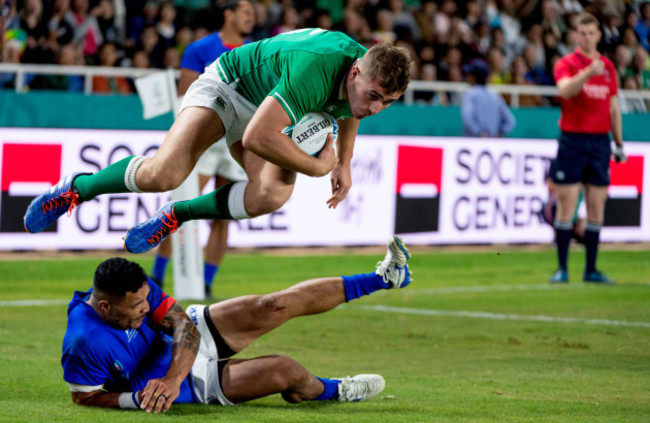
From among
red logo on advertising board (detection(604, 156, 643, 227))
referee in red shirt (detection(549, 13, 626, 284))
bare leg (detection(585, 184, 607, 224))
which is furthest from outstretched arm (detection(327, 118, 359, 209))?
red logo on advertising board (detection(604, 156, 643, 227))

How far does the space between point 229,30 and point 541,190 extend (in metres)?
5.87

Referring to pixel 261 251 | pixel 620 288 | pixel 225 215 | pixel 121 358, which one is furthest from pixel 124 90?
pixel 121 358

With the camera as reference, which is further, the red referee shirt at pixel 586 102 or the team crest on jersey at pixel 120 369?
the red referee shirt at pixel 586 102

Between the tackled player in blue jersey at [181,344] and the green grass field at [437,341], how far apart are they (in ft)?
0.34

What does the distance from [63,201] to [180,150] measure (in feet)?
3.11

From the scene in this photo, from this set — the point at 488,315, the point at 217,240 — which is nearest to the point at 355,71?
the point at 217,240

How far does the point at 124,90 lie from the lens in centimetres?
1405

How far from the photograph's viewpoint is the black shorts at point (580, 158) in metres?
11.6

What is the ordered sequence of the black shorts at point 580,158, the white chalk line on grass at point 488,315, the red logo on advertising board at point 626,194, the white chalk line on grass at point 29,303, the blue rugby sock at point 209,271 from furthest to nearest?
1. the red logo on advertising board at point 626,194
2. the black shorts at point 580,158
3. the blue rugby sock at point 209,271
4. the white chalk line on grass at point 29,303
5. the white chalk line on grass at point 488,315

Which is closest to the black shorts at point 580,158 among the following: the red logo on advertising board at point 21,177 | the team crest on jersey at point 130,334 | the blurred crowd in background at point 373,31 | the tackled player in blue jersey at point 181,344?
the blurred crowd in background at point 373,31

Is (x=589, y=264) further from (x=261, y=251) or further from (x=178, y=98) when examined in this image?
(x=178, y=98)

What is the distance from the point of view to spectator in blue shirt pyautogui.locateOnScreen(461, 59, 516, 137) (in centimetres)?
1398

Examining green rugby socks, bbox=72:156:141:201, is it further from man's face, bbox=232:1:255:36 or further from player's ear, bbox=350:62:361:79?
man's face, bbox=232:1:255:36

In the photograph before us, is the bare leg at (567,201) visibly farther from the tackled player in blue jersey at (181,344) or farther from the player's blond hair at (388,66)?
the player's blond hair at (388,66)
